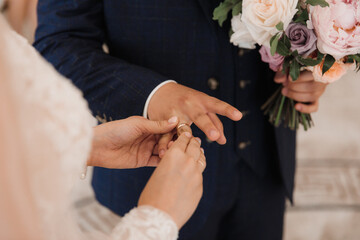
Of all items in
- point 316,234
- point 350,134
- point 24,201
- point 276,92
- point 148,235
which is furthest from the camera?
point 350,134

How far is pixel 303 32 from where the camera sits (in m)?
0.84

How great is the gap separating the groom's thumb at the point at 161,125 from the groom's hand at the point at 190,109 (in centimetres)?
4

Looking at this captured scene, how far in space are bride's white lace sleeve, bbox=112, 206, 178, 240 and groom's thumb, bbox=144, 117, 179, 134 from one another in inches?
9.3

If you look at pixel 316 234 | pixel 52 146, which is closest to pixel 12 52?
pixel 52 146

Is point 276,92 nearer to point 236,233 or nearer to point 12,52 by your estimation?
point 236,233

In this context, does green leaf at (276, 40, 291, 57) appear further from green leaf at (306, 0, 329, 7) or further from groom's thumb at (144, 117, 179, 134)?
groom's thumb at (144, 117, 179, 134)

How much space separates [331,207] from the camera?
2512 millimetres

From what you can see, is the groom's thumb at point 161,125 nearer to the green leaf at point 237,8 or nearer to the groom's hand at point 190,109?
the groom's hand at point 190,109

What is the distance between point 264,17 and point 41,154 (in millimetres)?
581

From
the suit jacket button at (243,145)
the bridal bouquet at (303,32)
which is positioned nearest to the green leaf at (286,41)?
the bridal bouquet at (303,32)

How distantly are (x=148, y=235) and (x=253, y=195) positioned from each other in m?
0.83

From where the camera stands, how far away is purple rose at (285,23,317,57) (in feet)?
2.75

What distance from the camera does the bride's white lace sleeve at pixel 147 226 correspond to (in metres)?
0.59

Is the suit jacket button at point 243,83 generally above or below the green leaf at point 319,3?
below
